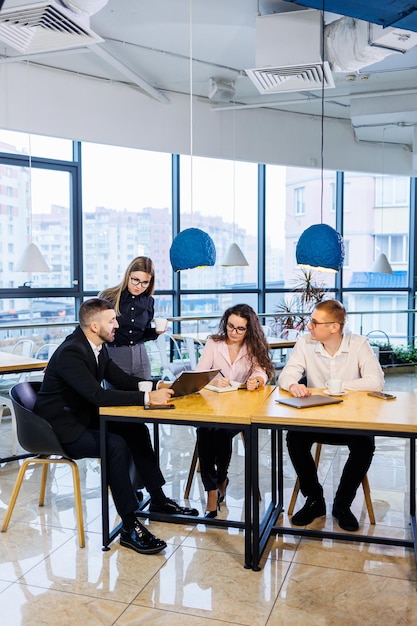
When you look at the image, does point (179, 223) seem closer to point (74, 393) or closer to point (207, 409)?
point (74, 393)

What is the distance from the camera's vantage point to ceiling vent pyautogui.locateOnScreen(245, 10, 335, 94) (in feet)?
14.4

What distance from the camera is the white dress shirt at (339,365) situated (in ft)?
10.7

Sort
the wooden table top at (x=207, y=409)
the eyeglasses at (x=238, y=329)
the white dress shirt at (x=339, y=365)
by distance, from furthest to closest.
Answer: the eyeglasses at (x=238, y=329)
the white dress shirt at (x=339, y=365)
the wooden table top at (x=207, y=409)

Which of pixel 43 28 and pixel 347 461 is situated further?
pixel 43 28

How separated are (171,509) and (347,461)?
3.22ft

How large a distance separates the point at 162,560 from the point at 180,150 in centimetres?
564

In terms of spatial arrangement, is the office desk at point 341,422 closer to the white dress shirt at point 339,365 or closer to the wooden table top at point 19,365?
the white dress shirt at point 339,365

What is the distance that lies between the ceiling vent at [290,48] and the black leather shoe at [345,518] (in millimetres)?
3039

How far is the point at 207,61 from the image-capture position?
6.22m

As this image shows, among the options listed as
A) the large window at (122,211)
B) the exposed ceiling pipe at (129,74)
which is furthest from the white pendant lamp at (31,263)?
the exposed ceiling pipe at (129,74)

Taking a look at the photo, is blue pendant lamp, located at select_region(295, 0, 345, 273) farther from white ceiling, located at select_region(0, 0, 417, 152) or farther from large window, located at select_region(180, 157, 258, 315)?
large window, located at select_region(180, 157, 258, 315)

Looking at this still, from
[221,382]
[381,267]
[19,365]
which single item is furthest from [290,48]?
[381,267]

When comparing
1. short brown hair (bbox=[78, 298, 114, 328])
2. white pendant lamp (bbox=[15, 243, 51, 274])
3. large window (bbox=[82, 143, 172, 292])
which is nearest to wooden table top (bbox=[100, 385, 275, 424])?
short brown hair (bbox=[78, 298, 114, 328])

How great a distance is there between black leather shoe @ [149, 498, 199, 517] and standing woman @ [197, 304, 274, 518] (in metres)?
0.11
